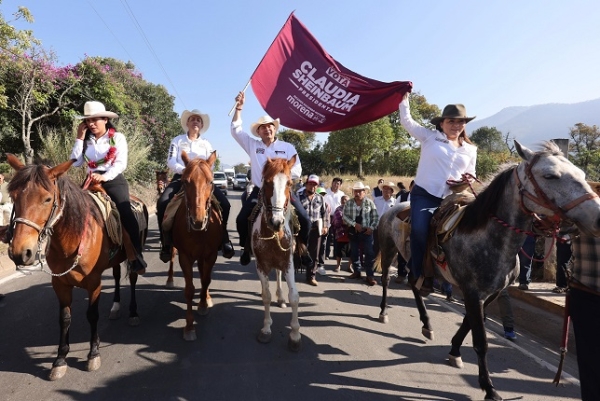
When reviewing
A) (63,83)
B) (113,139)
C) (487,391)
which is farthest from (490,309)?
(63,83)

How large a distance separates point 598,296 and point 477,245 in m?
1.01

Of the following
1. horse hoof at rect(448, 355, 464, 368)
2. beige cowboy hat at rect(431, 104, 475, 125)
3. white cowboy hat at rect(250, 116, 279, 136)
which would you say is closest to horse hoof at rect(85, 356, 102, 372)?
white cowboy hat at rect(250, 116, 279, 136)

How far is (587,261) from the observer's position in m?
2.28

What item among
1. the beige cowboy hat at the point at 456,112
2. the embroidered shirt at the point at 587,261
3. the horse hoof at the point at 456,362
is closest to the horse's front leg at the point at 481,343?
the horse hoof at the point at 456,362

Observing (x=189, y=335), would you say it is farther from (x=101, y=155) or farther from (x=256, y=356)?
(x=101, y=155)

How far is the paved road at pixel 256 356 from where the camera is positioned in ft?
10.1

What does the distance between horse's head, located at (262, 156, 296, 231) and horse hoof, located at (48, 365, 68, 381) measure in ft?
8.19

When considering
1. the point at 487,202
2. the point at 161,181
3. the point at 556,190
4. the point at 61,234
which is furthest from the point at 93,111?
the point at 161,181

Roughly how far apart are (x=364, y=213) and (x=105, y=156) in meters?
5.03

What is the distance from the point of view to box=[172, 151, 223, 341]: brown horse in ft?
12.1

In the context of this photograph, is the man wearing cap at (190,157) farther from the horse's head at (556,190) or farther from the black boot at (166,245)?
the horse's head at (556,190)

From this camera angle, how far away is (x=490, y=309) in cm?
555

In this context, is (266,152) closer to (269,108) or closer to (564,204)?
(269,108)

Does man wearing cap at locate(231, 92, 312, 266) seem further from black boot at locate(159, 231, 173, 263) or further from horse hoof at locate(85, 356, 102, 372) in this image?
horse hoof at locate(85, 356, 102, 372)
